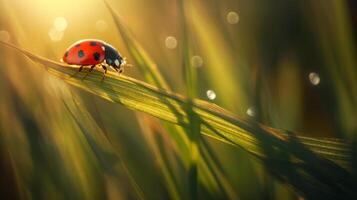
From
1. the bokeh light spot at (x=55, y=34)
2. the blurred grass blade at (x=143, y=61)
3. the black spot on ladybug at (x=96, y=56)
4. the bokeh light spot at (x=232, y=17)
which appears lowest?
the blurred grass blade at (x=143, y=61)

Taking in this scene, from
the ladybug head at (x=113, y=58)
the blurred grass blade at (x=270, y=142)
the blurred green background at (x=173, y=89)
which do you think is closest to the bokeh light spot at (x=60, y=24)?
the blurred green background at (x=173, y=89)

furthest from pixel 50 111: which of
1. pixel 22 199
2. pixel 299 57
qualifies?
pixel 299 57

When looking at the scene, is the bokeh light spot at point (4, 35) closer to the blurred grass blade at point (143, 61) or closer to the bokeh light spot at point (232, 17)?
the blurred grass blade at point (143, 61)

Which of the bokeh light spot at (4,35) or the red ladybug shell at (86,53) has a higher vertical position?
the red ladybug shell at (86,53)

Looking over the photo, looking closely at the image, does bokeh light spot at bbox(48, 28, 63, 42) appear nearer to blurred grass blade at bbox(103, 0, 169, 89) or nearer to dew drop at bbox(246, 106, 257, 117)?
blurred grass blade at bbox(103, 0, 169, 89)

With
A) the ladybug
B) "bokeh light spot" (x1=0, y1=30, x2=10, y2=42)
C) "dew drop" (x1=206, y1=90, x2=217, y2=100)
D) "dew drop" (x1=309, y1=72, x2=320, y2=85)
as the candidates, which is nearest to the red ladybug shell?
the ladybug

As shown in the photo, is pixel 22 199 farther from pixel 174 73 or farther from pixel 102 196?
pixel 174 73

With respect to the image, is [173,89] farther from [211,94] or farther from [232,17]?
[232,17]
